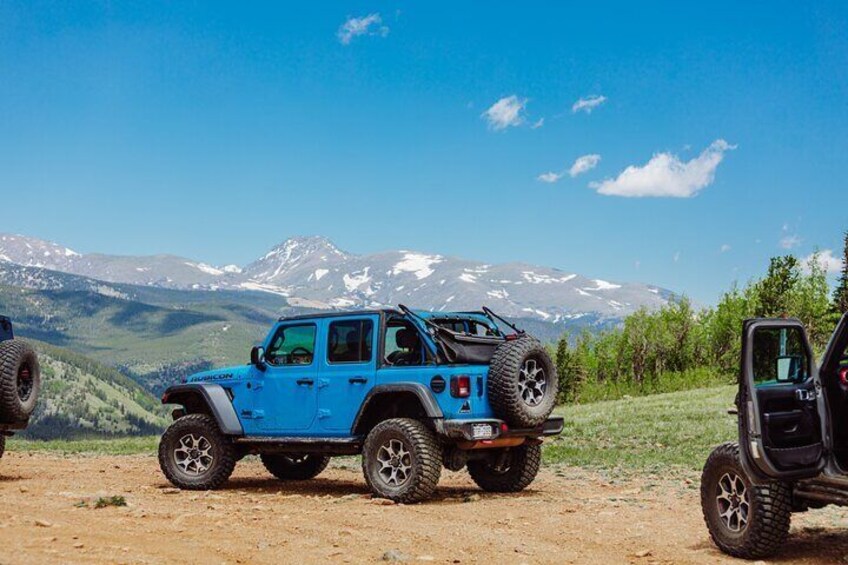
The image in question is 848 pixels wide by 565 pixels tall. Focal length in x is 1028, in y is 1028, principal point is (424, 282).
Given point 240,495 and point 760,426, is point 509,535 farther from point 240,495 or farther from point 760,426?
point 240,495

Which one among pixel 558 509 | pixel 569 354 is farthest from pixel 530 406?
pixel 569 354

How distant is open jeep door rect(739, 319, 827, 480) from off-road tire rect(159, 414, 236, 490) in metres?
8.20

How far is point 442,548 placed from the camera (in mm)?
9883

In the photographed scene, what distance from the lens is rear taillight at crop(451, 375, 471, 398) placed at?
13.1 m

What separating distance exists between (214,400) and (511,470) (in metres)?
4.43

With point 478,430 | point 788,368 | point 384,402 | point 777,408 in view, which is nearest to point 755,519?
point 777,408

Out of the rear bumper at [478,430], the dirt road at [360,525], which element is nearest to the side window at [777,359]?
the dirt road at [360,525]

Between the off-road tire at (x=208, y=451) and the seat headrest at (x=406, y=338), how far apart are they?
10.1ft

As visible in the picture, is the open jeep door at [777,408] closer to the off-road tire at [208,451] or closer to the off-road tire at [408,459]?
the off-road tire at [408,459]

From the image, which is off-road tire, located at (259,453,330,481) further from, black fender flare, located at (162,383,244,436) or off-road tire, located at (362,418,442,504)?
off-road tire, located at (362,418,442,504)

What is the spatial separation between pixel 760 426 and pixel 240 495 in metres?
7.85

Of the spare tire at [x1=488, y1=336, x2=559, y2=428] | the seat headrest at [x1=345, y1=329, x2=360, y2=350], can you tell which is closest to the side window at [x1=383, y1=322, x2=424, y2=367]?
the seat headrest at [x1=345, y1=329, x2=360, y2=350]

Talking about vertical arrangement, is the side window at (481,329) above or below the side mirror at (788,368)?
above

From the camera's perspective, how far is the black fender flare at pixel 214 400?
1482cm
